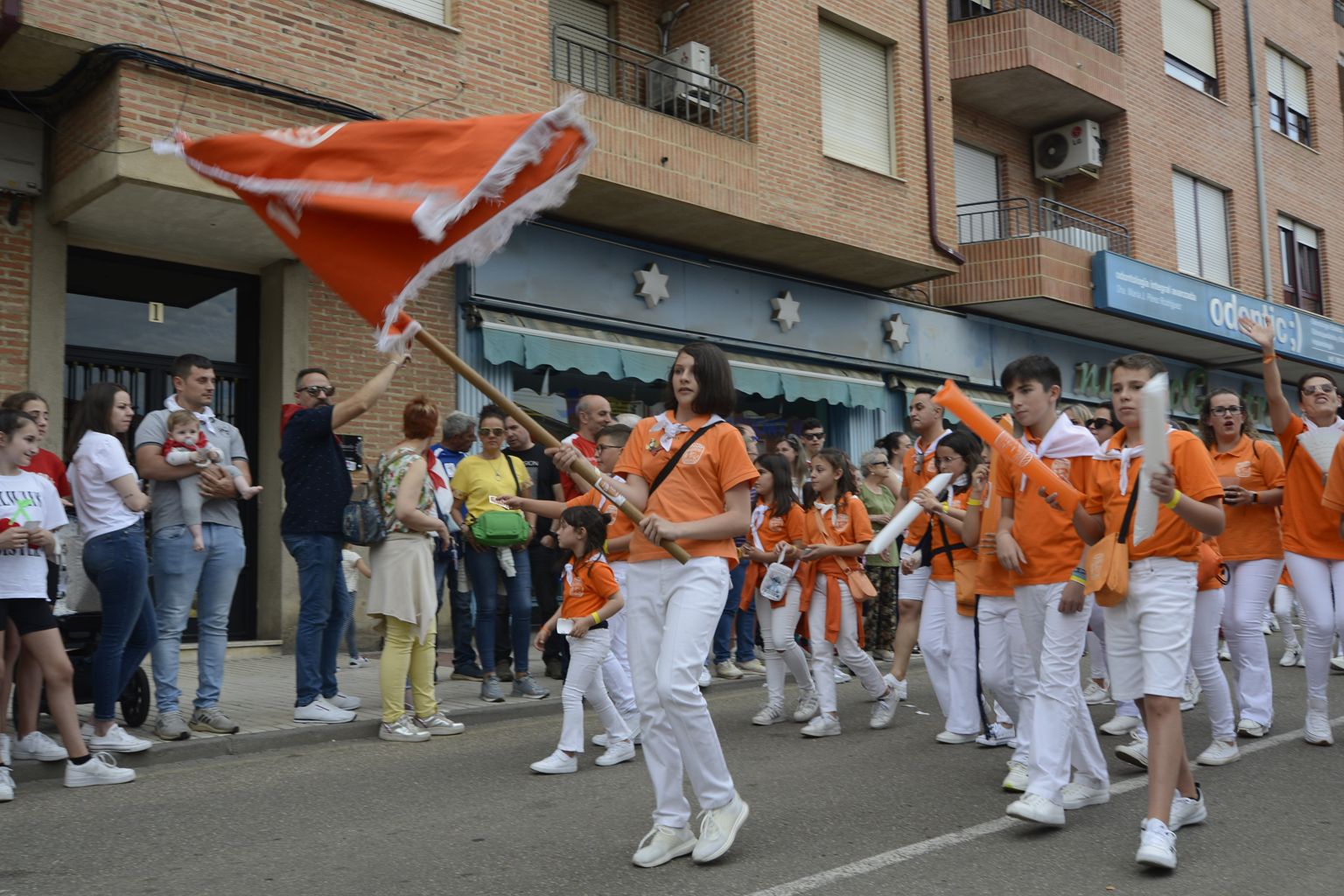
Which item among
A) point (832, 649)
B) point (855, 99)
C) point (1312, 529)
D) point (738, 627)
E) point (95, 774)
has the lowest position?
point (95, 774)

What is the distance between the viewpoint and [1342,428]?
7570 mm

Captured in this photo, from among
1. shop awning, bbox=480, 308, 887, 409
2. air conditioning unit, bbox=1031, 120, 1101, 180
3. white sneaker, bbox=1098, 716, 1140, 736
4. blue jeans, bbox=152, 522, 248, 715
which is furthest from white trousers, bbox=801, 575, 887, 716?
air conditioning unit, bbox=1031, 120, 1101, 180

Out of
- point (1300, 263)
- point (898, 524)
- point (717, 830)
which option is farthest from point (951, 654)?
point (1300, 263)

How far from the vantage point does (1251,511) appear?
7.78 m

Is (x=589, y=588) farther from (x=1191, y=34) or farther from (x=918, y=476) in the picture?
(x=1191, y=34)

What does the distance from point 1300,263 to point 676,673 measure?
27669 mm

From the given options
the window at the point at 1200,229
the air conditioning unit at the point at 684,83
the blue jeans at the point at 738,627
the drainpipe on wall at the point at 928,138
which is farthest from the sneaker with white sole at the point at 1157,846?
the window at the point at 1200,229

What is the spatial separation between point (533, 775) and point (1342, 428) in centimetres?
528

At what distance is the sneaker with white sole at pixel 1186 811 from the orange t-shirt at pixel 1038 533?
108 cm

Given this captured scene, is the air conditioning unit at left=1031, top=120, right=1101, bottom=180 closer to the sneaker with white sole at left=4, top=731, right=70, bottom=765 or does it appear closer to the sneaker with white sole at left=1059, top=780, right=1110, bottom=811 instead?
the sneaker with white sole at left=1059, top=780, right=1110, bottom=811

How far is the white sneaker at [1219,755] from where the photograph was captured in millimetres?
6496

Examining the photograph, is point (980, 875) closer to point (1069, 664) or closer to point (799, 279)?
point (1069, 664)

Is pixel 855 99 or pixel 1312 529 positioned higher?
pixel 855 99

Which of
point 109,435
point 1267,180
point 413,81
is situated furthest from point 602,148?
point 1267,180
